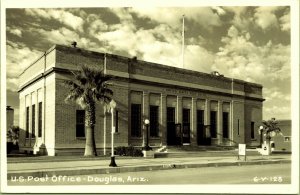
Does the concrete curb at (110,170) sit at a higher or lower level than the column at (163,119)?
lower

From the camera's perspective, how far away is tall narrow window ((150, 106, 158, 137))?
36969mm

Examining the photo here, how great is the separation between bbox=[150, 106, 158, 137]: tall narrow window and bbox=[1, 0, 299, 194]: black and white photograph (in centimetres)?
13

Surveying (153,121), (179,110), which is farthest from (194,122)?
(153,121)

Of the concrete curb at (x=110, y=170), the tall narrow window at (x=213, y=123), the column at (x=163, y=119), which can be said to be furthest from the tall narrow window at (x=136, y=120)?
the concrete curb at (x=110, y=170)

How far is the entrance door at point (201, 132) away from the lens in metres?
41.4

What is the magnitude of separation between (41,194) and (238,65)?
13523 millimetres

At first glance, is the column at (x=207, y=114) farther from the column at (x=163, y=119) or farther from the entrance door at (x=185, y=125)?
the column at (x=163, y=119)

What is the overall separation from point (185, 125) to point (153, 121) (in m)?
4.34

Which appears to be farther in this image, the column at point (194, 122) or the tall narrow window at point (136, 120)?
the column at point (194, 122)

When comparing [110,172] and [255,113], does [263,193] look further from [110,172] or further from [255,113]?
[255,113]

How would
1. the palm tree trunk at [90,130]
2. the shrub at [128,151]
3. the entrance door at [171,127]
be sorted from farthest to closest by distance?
the entrance door at [171,127] < the shrub at [128,151] < the palm tree trunk at [90,130]

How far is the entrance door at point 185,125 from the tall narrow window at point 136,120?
5.64 m

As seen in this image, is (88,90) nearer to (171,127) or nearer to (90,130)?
(90,130)

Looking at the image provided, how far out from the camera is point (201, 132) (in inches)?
1641
